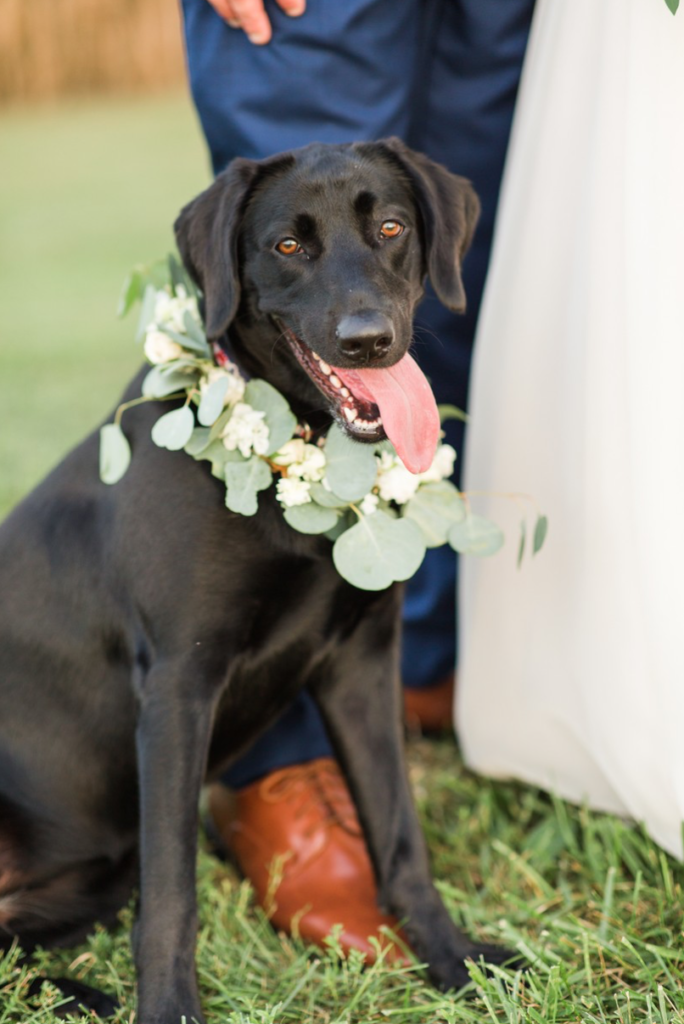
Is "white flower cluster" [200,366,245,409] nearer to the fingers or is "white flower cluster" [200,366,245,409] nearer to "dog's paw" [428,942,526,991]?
the fingers

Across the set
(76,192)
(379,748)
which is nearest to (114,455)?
(379,748)

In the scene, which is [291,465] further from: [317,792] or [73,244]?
[73,244]

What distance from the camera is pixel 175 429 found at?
184 centimetres

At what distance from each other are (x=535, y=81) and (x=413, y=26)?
0.84ft

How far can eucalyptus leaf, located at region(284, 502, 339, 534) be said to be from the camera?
1.86 m

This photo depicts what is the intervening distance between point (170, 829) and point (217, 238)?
37.9 inches

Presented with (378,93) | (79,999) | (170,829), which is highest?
(378,93)

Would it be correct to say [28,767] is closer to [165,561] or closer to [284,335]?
[165,561]

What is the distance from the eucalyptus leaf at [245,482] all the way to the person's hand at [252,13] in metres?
0.80

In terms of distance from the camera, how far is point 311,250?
196 cm

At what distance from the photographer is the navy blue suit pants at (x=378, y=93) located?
2139mm

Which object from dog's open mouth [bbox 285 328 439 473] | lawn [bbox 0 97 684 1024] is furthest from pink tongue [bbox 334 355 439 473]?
lawn [bbox 0 97 684 1024]

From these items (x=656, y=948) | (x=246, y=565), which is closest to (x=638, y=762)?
(x=656, y=948)

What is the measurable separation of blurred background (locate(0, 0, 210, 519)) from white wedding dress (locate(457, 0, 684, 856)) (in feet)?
6.13
